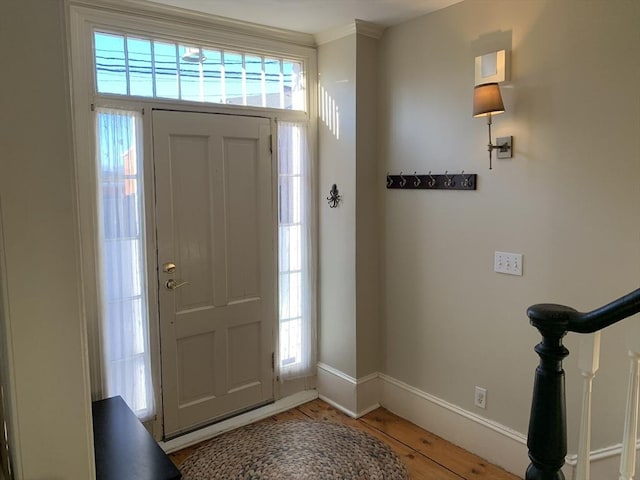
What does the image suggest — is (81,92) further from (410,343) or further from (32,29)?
(410,343)

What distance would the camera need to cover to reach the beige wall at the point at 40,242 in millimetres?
1089

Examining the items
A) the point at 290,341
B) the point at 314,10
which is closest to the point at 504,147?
the point at 314,10

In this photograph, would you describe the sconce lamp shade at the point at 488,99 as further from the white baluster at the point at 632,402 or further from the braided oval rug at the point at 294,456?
the braided oval rug at the point at 294,456

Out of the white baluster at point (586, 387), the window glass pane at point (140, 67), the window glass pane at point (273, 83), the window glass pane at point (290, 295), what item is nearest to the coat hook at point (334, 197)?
the window glass pane at point (290, 295)

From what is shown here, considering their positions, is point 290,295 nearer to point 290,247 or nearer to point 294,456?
point 290,247

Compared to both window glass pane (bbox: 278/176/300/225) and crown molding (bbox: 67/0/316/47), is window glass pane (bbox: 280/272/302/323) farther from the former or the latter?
crown molding (bbox: 67/0/316/47)

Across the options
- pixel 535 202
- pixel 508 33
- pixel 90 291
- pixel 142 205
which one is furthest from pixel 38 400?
pixel 508 33

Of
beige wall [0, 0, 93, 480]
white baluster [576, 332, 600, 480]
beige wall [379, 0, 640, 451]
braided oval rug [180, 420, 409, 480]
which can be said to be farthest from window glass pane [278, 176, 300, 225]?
white baluster [576, 332, 600, 480]

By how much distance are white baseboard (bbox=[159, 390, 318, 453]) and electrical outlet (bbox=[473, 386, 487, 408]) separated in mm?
1237

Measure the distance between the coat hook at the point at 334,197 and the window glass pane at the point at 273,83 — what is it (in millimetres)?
672

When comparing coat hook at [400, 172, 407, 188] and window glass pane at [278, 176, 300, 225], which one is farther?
window glass pane at [278, 176, 300, 225]

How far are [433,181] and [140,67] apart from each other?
6.01 ft

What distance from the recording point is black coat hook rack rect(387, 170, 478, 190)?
271 centimetres

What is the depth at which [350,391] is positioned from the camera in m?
3.28
